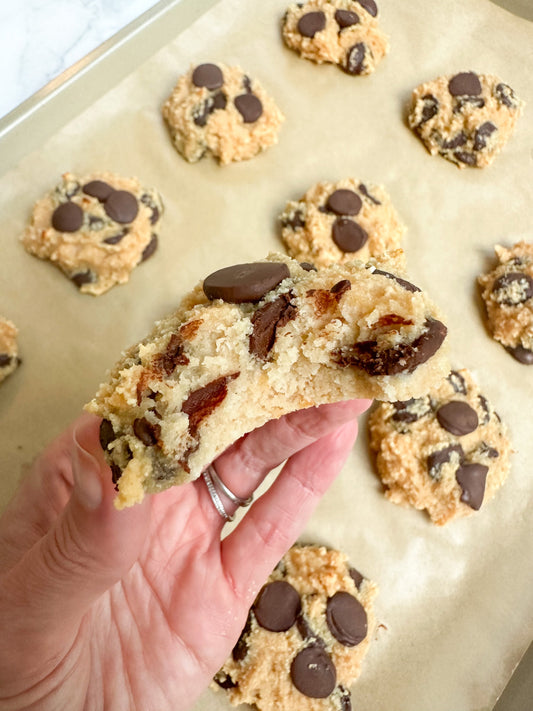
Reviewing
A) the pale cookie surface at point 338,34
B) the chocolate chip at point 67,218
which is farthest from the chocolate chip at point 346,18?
the chocolate chip at point 67,218

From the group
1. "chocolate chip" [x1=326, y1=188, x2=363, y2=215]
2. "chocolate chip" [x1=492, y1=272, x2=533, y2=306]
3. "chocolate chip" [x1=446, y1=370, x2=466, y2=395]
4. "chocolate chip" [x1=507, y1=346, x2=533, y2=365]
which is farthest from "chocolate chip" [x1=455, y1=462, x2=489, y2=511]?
"chocolate chip" [x1=326, y1=188, x2=363, y2=215]

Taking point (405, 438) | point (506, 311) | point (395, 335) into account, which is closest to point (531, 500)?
point (405, 438)

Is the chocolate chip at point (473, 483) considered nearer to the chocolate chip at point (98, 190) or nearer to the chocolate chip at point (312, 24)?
the chocolate chip at point (98, 190)

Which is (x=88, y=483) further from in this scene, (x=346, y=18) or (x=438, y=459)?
(x=346, y=18)

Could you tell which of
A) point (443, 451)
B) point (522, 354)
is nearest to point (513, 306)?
point (522, 354)

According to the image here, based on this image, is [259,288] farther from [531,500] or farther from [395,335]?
[531,500]
